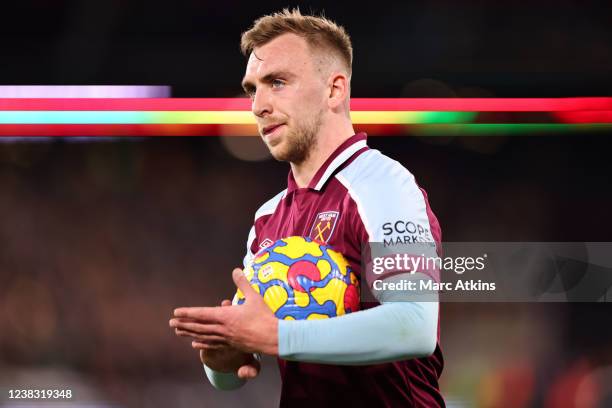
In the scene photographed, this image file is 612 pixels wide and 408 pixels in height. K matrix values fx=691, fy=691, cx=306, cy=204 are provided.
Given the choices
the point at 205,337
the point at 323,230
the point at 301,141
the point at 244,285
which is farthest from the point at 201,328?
the point at 301,141

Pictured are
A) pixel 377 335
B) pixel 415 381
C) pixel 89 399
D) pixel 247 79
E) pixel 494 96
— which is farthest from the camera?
pixel 89 399

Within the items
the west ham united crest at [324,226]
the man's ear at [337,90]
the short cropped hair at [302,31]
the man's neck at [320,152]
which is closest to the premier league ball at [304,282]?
the west ham united crest at [324,226]

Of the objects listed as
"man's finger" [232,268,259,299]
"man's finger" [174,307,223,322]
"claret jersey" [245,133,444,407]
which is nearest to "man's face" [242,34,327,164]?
"claret jersey" [245,133,444,407]

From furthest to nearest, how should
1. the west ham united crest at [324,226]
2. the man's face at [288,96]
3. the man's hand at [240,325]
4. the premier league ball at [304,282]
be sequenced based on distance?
the man's face at [288,96], the west ham united crest at [324,226], the premier league ball at [304,282], the man's hand at [240,325]

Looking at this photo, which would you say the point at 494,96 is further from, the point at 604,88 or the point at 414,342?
the point at 414,342

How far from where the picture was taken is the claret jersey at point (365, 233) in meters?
1.60

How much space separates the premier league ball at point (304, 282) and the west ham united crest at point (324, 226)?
0.06 meters

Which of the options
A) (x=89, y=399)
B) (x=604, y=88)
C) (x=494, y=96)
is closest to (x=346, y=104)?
(x=494, y=96)

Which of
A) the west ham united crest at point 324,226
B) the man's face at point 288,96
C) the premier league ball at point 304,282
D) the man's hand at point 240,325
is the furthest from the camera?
the man's face at point 288,96

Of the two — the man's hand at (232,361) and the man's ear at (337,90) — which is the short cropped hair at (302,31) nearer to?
the man's ear at (337,90)

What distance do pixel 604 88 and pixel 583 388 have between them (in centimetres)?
203

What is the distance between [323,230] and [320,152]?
264 mm

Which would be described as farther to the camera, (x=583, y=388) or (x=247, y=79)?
(x=583, y=388)

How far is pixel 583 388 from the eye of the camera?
15.5 feet
